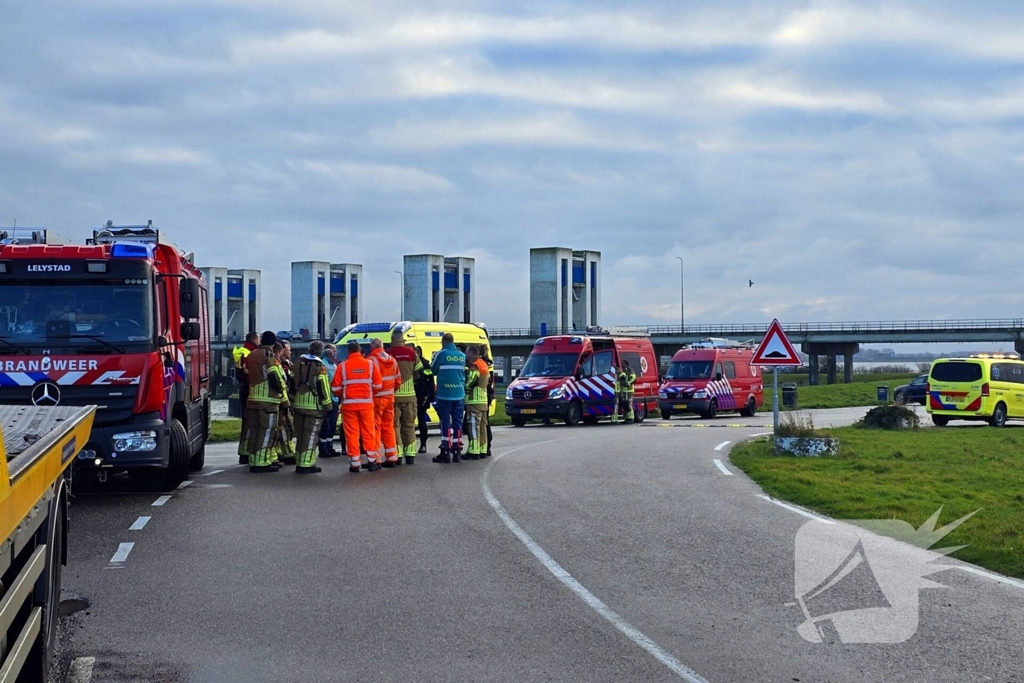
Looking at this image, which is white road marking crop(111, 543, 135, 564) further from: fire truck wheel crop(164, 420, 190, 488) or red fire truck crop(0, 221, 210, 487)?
fire truck wheel crop(164, 420, 190, 488)

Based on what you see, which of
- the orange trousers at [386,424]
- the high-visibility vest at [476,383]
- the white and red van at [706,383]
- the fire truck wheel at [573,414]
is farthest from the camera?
the white and red van at [706,383]

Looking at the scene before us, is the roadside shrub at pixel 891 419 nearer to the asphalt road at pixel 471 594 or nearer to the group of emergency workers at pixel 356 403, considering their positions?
the group of emergency workers at pixel 356 403

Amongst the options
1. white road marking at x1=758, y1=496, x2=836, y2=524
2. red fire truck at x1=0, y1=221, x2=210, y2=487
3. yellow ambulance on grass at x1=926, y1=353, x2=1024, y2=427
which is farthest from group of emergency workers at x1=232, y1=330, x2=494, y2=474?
yellow ambulance on grass at x1=926, y1=353, x2=1024, y2=427

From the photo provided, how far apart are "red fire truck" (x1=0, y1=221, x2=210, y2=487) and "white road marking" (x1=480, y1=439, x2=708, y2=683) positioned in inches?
163

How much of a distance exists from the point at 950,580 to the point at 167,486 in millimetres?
9414

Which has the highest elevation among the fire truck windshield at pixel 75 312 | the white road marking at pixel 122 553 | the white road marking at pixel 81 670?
the fire truck windshield at pixel 75 312

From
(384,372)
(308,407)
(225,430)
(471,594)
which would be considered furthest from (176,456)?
(225,430)

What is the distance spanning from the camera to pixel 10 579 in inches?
198

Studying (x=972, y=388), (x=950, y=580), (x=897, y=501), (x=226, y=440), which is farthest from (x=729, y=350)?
(x=950, y=580)

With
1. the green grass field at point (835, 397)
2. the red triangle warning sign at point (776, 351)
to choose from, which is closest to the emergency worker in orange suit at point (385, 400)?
the red triangle warning sign at point (776, 351)

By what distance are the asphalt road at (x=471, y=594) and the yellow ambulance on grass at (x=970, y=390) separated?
20.6 m

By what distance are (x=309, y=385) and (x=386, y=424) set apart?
4.69 feet

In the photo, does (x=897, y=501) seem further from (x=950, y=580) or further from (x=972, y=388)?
(x=972, y=388)

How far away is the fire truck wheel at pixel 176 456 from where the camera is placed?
46.4ft
